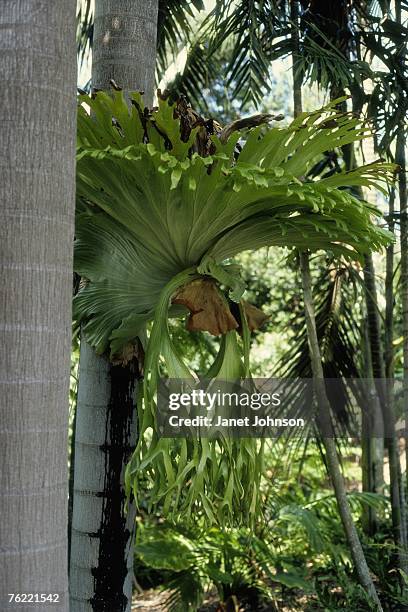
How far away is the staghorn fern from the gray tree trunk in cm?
15

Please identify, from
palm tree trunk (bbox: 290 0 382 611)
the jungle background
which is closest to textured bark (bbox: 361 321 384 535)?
the jungle background

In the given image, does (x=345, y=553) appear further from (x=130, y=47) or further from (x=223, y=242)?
(x=130, y=47)

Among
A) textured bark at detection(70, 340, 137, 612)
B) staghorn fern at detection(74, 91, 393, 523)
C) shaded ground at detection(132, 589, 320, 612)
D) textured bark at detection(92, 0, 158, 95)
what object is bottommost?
shaded ground at detection(132, 589, 320, 612)

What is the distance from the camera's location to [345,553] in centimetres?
444

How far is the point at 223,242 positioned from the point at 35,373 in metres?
0.95

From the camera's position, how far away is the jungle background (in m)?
3.38

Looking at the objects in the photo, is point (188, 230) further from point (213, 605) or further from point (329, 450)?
point (213, 605)

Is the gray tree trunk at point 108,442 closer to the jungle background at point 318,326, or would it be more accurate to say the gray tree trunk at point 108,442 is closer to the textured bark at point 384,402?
the jungle background at point 318,326

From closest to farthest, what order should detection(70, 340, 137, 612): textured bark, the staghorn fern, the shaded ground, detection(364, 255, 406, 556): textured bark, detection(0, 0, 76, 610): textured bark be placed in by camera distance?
detection(0, 0, 76, 610): textured bark, the staghorn fern, detection(70, 340, 137, 612): textured bark, detection(364, 255, 406, 556): textured bark, the shaded ground

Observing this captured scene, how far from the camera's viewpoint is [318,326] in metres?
4.58

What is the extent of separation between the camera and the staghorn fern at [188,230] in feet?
5.96

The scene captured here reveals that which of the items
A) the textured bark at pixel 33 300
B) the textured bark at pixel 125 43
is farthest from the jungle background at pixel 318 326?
the textured bark at pixel 33 300

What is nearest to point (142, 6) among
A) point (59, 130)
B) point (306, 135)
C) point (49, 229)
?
point (306, 135)

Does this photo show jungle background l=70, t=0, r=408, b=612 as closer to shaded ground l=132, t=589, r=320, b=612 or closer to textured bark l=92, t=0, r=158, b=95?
shaded ground l=132, t=589, r=320, b=612
